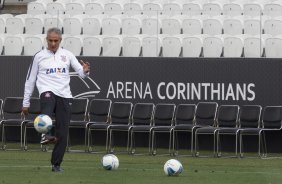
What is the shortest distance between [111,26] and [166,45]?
2333 mm

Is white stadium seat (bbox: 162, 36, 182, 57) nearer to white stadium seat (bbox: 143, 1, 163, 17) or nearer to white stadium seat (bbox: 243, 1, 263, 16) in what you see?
white stadium seat (bbox: 143, 1, 163, 17)

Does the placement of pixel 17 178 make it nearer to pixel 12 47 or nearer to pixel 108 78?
pixel 108 78

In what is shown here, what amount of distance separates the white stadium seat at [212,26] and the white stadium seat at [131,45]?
1950 mm

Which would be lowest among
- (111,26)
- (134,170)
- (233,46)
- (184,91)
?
(134,170)

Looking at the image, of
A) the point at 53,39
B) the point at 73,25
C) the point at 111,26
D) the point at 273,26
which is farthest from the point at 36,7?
the point at 53,39

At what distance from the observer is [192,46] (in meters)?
23.6

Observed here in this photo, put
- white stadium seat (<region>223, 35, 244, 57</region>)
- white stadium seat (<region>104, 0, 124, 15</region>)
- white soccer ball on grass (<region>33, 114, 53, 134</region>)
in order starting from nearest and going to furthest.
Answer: white soccer ball on grass (<region>33, 114, 53, 134</region>), white stadium seat (<region>223, 35, 244, 57</region>), white stadium seat (<region>104, 0, 124, 15</region>)

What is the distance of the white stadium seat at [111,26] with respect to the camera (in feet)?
82.8

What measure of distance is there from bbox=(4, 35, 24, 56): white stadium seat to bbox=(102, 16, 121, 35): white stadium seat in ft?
7.58

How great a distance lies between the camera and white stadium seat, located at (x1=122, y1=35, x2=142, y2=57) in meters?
23.8

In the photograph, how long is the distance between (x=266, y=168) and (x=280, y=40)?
5729mm

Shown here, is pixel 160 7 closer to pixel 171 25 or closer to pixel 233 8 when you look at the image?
pixel 171 25

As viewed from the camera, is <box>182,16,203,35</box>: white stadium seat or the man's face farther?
<box>182,16,203,35</box>: white stadium seat

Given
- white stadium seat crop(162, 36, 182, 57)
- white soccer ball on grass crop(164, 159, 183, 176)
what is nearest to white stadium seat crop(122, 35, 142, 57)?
white stadium seat crop(162, 36, 182, 57)
